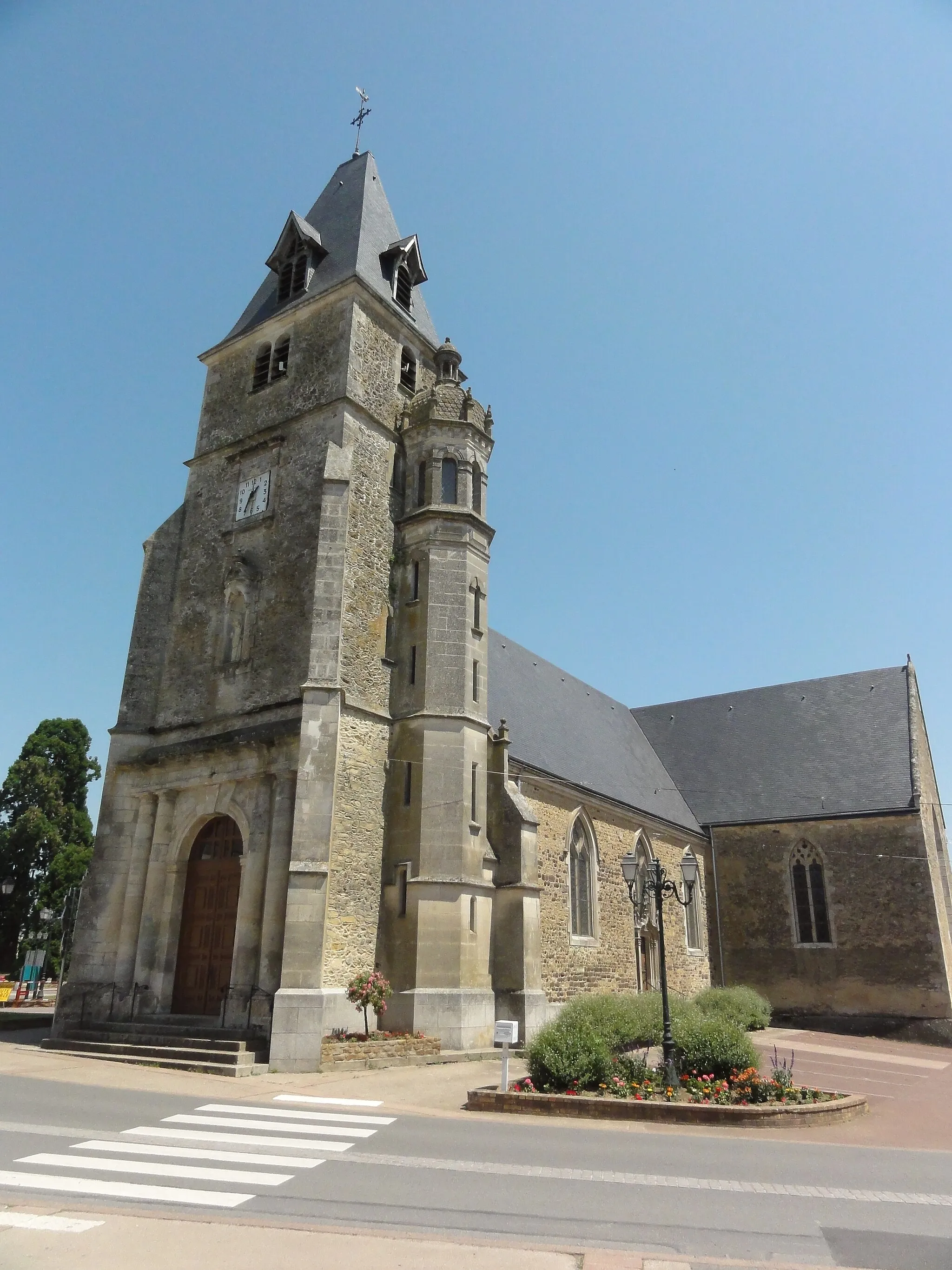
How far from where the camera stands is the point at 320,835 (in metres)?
15.6

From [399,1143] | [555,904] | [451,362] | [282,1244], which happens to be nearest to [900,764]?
[555,904]

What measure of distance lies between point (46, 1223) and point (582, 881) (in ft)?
58.1

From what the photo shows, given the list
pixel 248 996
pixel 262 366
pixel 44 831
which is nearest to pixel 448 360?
pixel 262 366

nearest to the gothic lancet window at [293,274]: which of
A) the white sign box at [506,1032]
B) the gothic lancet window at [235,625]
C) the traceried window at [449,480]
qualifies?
the traceried window at [449,480]

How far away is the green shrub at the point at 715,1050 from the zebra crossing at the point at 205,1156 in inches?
179

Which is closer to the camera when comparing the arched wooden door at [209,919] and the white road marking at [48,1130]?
the white road marking at [48,1130]

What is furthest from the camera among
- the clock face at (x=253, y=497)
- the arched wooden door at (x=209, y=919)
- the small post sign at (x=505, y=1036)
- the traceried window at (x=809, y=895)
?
the traceried window at (x=809, y=895)

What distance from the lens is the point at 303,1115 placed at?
33.7 ft

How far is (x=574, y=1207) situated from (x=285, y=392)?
18896 millimetres

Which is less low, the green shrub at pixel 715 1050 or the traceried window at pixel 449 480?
the traceried window at pixel 449 480

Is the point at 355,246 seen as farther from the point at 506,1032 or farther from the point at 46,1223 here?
the point at 46,1223

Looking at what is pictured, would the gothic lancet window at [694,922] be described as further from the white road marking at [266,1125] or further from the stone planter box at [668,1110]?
the white road marking at [266,1125]

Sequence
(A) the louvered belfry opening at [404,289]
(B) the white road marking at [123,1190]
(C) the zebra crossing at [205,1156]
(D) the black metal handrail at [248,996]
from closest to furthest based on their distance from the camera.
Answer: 1. (B) the white road marking at [123,1190]
2. (C) the zebra crossing at [205,1156]
3. (D) the black metal handrail at [248,996]
4. (A) the louvered belfry opening at [404,289]

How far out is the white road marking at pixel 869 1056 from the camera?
1850cm
